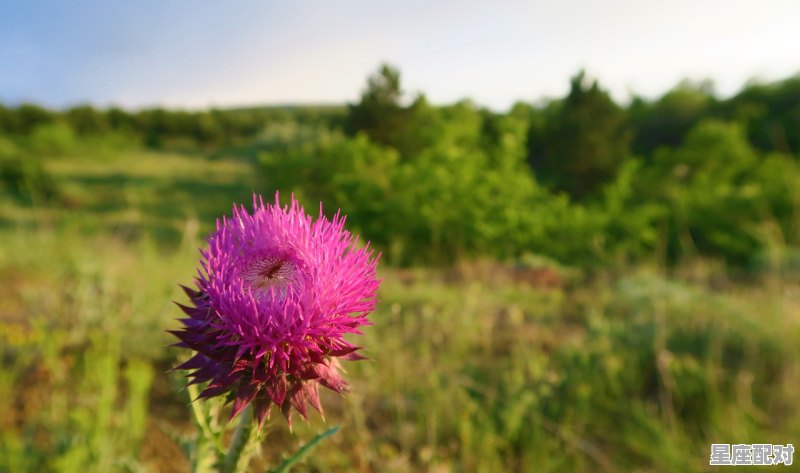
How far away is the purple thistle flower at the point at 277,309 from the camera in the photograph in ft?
3.23

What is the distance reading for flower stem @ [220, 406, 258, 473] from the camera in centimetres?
99

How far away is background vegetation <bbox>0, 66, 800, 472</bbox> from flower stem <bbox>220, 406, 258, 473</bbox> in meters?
0.20

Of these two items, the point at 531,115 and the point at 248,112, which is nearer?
the point at 531,115

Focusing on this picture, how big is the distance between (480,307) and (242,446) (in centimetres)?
508

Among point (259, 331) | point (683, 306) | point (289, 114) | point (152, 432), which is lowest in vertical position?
point (683, 306)

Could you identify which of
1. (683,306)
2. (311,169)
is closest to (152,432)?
(683,306)

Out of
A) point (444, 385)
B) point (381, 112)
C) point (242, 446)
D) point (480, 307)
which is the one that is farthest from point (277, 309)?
point (381, 112)

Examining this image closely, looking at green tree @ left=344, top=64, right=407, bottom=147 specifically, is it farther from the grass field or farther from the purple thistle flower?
the purple thistle flower

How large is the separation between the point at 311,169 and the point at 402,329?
9.76 meters

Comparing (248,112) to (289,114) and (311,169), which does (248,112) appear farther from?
(311,169)

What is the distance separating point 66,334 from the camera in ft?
10.8

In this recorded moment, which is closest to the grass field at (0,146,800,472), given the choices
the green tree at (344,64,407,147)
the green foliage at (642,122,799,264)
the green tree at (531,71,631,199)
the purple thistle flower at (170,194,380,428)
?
the purple thistle flower at (170,194,380,428)

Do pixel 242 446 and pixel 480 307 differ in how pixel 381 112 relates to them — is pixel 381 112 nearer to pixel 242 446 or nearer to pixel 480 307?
pixel 480 307

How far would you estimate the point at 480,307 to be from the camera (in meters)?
5.93
